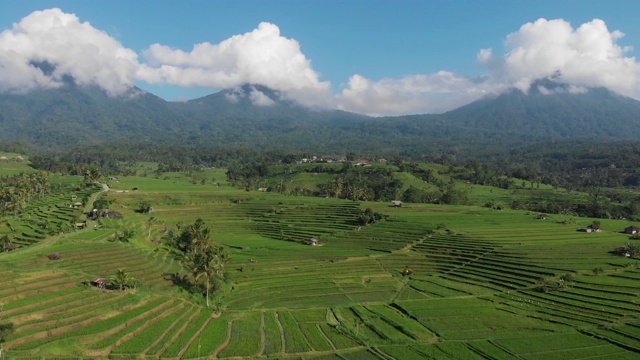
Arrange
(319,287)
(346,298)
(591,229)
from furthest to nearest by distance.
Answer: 1. (591,229)
2. (319,287)
3. (346,298)

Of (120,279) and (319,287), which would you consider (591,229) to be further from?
(120,279)

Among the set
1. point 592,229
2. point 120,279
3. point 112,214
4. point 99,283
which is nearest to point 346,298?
point 120,279

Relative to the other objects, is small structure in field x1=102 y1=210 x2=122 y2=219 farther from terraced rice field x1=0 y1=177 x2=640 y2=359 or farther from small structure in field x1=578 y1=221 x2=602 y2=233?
small structure in field x1=578 y1=221 x2=602 y2=233

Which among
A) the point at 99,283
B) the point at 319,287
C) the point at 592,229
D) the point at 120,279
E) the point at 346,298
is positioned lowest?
the point at 346,298

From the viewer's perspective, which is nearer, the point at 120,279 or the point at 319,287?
the point at 120,279

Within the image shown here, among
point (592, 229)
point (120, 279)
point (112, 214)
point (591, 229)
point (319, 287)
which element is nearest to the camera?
point (120, 279)

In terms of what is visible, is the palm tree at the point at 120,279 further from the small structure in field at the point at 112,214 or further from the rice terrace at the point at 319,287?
the small structure in field at the point at 112,214

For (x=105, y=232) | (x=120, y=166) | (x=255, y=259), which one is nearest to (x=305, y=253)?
(x=255, y=259)

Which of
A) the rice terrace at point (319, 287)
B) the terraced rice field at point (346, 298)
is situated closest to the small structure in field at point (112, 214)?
the rice terrace at point (319, 287)
